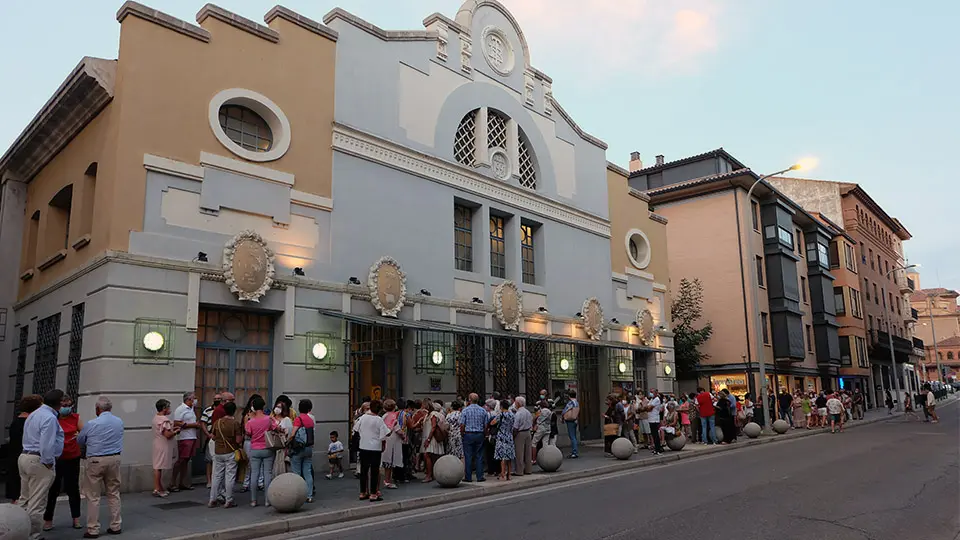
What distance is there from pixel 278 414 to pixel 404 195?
26.5 ft

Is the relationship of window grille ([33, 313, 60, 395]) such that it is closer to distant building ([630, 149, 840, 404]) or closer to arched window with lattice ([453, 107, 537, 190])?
arched window with lattice ([453, 107, 537, 190])

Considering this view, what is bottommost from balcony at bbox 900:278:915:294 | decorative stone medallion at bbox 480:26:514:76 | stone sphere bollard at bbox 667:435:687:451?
stone sphere bollard at bbox 667:435:687:451

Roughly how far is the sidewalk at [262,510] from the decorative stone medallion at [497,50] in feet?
40.5

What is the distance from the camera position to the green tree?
32.1 meters

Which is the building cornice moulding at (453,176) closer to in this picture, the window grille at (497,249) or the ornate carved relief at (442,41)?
the window grille at (497,249)

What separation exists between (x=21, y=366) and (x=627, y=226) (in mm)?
19079

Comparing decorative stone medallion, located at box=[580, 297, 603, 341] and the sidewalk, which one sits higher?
decorative stone medallion, located at box=[580, 297, 603, 341]

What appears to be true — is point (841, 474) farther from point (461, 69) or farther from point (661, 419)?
point (461, 69)

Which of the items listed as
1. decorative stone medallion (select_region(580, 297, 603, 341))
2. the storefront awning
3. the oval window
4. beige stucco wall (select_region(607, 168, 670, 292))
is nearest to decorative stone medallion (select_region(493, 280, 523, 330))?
the storefront awning

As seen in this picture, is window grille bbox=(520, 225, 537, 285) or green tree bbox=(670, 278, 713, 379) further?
green tree bbox=(670, 278, 713, 379)

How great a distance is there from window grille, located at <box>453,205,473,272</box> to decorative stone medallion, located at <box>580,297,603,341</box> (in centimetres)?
485

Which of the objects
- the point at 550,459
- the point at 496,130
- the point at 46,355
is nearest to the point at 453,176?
the point at 496,130

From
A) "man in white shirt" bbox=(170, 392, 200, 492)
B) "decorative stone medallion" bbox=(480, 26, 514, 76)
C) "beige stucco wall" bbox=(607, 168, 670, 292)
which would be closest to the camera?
"man in white shirt" bbox=(170, 392, 200, 492)

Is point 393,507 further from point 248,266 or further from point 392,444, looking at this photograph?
point 248,266
